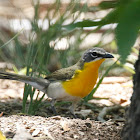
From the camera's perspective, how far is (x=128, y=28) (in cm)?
91

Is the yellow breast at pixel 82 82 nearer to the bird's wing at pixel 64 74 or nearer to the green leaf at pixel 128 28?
the bird's wing at pixel 64 74

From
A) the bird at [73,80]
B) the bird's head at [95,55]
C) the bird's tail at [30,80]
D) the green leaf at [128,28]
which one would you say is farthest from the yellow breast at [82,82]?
the green leaf at [128,28]

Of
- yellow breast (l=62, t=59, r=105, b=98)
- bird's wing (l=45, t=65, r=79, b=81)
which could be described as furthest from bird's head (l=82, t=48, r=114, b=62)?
bird's wing (l=45, t=65, r=79, b=81)

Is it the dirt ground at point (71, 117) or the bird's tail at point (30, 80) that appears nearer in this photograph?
the dirt ground at point (71, 117)

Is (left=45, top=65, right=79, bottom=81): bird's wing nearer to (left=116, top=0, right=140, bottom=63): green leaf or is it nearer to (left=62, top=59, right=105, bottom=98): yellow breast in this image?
(left=62, top=59, right=105, bottom=98): yellow breast

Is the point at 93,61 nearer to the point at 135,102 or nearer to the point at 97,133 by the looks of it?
the point at 97,133

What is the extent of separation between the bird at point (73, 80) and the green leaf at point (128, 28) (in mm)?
3057

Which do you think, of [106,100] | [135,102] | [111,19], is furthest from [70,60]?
[111,19]

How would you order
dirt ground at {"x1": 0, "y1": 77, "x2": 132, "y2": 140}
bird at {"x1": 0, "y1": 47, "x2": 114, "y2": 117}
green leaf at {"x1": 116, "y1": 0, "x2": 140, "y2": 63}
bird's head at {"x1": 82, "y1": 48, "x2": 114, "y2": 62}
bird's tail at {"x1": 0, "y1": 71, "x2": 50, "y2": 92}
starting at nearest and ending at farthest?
green leaf at {"x1": 116, "y1": 0, "x2": 140, "y2": 63}, dirt ground at {"x1": 0, "y1": 77, "x2": 132, "y2": 140}, bird's tail at {"x1": 0, "y1": 71, "x2": 50, "y2": 92}, bird at {"x1": 0, "y1": 47, "x2": 114, "y2": 117}, bird's head at {"x1": 82, "y1": 48, "x2": 114, "y2": 62}

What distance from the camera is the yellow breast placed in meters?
4.03

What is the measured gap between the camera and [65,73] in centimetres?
421

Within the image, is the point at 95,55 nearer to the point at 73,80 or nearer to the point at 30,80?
the point at 73,80

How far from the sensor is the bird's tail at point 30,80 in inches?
155

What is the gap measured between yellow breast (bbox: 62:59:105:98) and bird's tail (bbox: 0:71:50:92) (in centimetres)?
33
